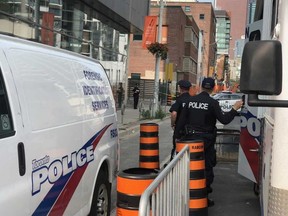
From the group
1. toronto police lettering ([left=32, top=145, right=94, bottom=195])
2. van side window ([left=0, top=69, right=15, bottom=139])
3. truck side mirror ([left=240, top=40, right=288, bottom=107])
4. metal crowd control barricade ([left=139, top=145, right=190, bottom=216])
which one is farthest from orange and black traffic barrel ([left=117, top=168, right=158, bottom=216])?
truck side mirror ([left=240, top=40, right=288, bottom=107])

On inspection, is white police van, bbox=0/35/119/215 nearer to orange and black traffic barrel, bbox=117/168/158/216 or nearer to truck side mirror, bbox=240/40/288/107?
orange and black traffic barrel, bbox=117/168/158/216

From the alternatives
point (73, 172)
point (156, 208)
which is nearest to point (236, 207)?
point (73, 172)

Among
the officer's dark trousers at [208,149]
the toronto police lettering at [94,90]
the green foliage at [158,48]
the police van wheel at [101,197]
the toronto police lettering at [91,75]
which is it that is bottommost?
the police van wheel at [101,197]

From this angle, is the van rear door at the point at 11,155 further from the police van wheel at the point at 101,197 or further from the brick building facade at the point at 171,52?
the brick building facade at the point at 171,52

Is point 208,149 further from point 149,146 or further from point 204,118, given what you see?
point 149,146

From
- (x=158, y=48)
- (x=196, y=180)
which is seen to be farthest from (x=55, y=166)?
(x=158, y=48)

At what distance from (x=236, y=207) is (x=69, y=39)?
42.7 feet

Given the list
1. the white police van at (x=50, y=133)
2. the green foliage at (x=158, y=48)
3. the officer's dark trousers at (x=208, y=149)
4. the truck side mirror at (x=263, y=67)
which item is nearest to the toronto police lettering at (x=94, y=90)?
the white police van at (x=50, y=133)

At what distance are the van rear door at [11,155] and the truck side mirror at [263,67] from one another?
1606 millimetres

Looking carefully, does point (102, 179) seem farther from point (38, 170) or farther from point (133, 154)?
point (133, 154)

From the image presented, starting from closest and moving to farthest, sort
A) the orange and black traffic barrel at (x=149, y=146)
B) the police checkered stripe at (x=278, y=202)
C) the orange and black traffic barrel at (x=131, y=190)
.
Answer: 1. the police checkered stripe at (x=278, y=202)
2. the orange and black traffic barrel at (x=131, y=190)
3. the orange and black traffic barrel at (x=149, y=146)

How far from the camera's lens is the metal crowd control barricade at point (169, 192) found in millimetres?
2694

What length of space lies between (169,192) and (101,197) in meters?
1.82

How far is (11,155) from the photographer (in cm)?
294
